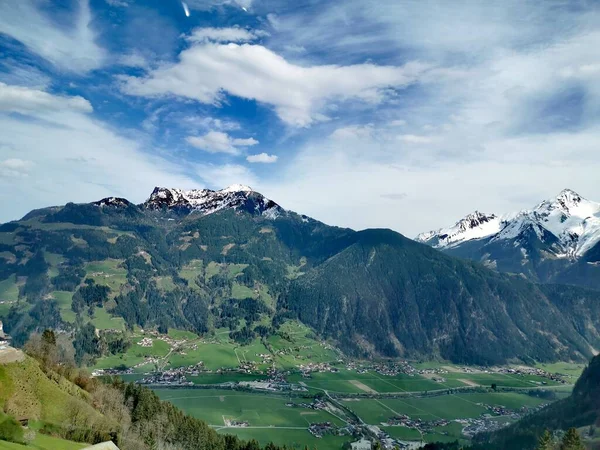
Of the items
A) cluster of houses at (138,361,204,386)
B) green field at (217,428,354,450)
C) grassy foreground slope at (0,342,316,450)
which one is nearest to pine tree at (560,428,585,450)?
grassy foreground slope at (0,342,316,450)

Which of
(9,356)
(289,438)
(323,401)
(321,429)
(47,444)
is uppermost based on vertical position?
(9,356)

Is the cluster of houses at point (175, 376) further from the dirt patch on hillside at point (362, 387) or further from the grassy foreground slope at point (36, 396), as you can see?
the grassy foreground slope at point (36, 396)

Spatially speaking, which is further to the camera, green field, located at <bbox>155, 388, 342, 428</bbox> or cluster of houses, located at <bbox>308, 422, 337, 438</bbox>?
green field, located at <bbox>155, 388, 342, 428</bbox>

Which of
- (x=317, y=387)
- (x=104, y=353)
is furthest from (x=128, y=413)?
(x=104, y=353)

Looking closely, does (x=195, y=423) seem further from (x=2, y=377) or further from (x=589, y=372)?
(x=589, y=372)

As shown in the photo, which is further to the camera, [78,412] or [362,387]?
[362,387]

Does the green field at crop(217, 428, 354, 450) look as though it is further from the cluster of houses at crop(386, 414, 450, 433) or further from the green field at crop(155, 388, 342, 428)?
the cluster of houses at crop(386, 414, 450, 433)

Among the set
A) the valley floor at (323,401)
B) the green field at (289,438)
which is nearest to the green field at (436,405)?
the valley floor at (323,401)

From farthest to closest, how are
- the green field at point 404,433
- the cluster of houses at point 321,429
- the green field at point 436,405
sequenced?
the green field at point 436,405 < the green field at point 404,433 < the cluster of houses at point 321,429

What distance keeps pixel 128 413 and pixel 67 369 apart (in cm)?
1660

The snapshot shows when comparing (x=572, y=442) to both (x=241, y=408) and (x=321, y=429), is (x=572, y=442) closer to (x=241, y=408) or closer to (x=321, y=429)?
(x=321, y=429)

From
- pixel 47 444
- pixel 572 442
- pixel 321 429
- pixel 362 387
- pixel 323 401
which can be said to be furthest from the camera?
pixel 362 387

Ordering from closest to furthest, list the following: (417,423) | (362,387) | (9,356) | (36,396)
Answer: (36,396), (9,356), (417,423), (362,387)

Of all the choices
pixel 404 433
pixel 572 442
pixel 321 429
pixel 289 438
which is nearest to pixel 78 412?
pixel 289 438
